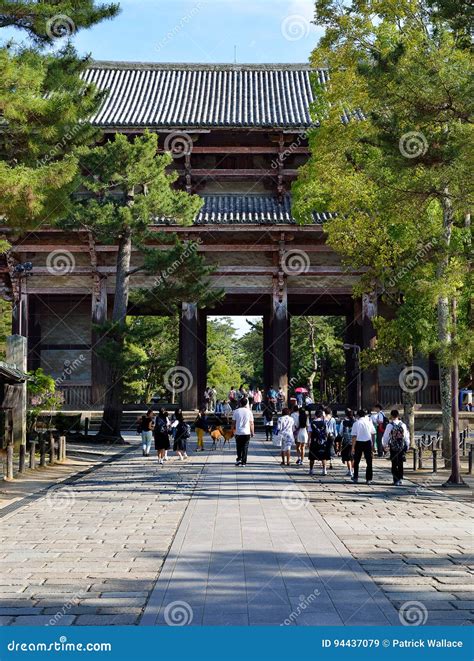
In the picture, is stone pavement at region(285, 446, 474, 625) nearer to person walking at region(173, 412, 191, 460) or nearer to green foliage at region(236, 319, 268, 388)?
person walking at region(173, 412, 191, 460)

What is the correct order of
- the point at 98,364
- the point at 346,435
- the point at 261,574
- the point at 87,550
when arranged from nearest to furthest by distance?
the point at 261,574 < the point at 87,550 < the point at 346,435 < the point at 98,364

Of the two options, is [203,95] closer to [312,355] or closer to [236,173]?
[236,173]

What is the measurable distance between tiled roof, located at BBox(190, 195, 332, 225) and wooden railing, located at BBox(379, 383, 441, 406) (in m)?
7.34

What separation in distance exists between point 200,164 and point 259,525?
24941 mm

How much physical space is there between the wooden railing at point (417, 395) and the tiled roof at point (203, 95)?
11.0 m

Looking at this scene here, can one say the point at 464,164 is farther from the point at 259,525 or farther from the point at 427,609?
the point at 427,609

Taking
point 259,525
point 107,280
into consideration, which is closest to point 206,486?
point 259,525

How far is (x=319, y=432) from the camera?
17.3 metres

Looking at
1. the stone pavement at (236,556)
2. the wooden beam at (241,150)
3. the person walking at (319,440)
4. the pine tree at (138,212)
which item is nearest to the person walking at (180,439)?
the pine tree at (138,212)

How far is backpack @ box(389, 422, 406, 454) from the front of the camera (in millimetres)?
14984

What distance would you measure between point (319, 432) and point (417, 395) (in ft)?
52.0

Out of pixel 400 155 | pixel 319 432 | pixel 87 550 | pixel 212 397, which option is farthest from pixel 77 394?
pixel 87 550

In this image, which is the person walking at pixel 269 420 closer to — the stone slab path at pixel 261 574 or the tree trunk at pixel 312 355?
the stone slab path at pixel 261 574

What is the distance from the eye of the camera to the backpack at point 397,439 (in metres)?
15.0
